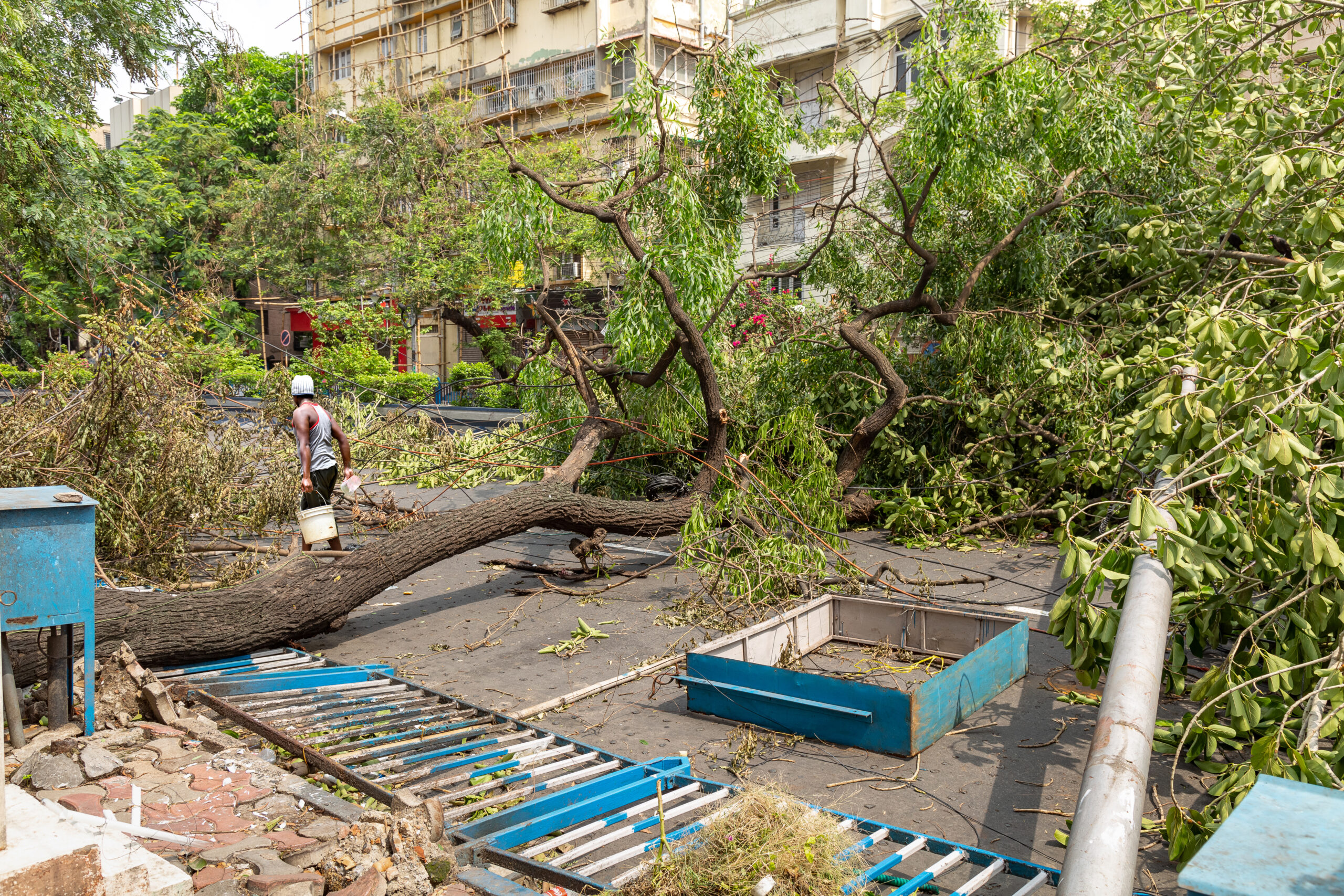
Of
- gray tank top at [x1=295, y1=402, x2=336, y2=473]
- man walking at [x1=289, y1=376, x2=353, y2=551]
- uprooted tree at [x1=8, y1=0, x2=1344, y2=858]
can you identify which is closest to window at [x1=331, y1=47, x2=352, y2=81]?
uprooted tree at [x1=8, y1=0, x2=1344, y2=858]

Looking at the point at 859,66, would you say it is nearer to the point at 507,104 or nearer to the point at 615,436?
the point at 507,104

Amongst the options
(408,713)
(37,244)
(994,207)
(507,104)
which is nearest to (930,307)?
(994,207)

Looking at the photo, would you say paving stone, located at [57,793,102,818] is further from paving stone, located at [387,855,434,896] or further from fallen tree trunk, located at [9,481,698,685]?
fallen tree trunk, located at [9,481,698,685]

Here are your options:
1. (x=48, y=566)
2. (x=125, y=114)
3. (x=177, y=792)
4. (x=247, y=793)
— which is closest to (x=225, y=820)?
(x=247, y=793)

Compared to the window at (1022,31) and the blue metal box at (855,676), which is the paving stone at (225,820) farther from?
the window at (1022,31)

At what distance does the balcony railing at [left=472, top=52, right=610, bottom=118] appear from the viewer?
102 ft

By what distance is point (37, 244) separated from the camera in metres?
10.9

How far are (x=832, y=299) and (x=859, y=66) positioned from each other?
15884mm

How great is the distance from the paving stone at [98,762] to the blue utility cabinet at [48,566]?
1.08ft

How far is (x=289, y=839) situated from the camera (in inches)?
145

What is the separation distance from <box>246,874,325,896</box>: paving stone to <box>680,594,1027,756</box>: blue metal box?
2368 millimetres

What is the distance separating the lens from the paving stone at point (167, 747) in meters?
4.43

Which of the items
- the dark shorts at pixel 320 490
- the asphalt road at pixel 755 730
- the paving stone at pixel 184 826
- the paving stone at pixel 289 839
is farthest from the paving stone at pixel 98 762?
the dark shorts at pixel 320 490

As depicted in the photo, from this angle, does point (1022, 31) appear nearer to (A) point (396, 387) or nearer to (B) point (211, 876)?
(A) point (396, 387)
